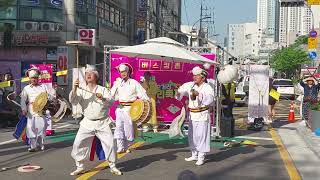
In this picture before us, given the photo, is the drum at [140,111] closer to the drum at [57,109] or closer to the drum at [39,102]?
the drum at [39,102]

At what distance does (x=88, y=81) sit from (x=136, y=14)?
40.6 metres

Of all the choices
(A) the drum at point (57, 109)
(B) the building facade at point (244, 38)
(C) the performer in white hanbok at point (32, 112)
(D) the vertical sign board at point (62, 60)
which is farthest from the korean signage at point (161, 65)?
(B) the building facade at point (244, 38)

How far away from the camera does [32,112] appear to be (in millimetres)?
11023

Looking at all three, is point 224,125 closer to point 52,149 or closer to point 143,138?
point 143,138

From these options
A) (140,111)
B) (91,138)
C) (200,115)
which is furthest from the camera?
(140,111)

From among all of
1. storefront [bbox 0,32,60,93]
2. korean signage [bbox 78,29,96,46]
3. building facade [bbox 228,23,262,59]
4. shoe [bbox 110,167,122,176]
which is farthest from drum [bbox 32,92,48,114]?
building facade [bbox 228,23,262,59]

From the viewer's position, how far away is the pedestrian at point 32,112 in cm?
1094

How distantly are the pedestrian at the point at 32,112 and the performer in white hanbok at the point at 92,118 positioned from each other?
2854 millimetres

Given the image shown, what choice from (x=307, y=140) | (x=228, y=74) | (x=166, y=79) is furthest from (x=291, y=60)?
(x=228, y=74)

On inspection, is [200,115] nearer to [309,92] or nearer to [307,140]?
[307,140]

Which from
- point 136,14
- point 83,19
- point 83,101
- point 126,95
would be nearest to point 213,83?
point 126,95

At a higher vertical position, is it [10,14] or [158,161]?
[10,14]

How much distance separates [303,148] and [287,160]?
6.73 feet

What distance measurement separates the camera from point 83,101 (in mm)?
8406
